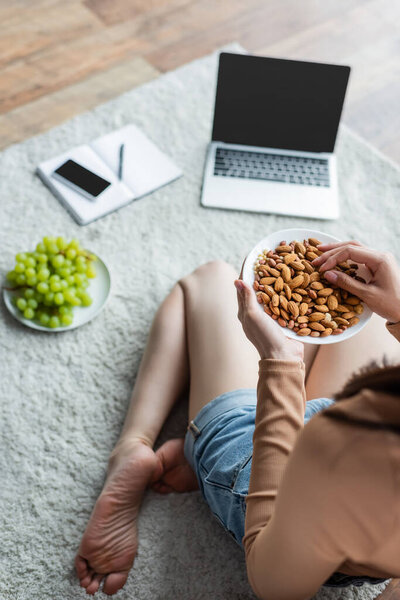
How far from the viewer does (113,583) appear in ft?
3.87

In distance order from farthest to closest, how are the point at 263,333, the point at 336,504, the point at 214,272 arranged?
1. the point at 214,272
2. the point at 263,333
3. the point at 336,504

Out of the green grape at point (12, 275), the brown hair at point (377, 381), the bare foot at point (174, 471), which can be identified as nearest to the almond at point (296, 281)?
the bare foot at point (174, 471)

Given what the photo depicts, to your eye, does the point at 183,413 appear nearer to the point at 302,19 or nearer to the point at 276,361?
the point at 276,361

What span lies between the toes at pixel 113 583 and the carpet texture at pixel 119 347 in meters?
0.02

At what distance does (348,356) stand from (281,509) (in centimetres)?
61

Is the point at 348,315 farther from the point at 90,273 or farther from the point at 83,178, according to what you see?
the point at 83,178

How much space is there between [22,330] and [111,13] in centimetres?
133

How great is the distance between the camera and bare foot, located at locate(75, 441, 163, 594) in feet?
3.80

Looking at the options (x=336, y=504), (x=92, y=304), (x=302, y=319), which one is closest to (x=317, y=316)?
(x=302, y=319)

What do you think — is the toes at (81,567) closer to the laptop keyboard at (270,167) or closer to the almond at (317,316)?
the almond at (317,316)

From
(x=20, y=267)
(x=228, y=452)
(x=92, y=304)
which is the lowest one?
(x=92, y=304)

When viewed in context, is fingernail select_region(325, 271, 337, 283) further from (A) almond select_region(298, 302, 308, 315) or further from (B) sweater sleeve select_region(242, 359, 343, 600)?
(B) sweater sleeve select_region(242, 359, 343, 600)

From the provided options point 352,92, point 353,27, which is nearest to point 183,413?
point 352,92

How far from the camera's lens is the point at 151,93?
205 centimetres
